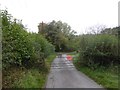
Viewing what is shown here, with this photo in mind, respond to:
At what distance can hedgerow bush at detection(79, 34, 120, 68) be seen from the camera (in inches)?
1118

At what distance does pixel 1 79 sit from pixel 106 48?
1731cm

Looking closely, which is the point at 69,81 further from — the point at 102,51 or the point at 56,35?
the point at 56,35

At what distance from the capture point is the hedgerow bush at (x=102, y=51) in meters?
28.4

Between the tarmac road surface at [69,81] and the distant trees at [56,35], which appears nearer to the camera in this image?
the tarmac road surface at [69,81]

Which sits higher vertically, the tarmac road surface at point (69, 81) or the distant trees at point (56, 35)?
the distant trees at point (56, 35)

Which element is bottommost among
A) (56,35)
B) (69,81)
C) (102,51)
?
(69,81)

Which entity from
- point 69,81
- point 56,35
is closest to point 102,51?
point 69,81

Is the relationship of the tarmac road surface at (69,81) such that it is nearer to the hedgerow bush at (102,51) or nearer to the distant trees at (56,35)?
the hedgerow bush at (102,51)

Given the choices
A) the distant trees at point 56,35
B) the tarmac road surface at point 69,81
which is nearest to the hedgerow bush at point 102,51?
the tarmac road surface at point 69,81

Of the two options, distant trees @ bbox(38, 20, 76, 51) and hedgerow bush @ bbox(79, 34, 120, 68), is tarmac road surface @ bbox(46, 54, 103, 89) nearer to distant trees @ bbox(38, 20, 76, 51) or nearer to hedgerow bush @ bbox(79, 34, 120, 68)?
hedgerow bush @ bbox(79, 34, 120, 68)

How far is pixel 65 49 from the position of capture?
103250 mm

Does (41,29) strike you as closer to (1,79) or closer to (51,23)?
(51,23)

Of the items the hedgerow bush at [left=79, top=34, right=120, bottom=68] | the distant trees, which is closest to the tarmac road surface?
the hedgerow bush at [left=79, top=34, right=120, bottom=68]

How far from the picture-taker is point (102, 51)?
28.9 meters
